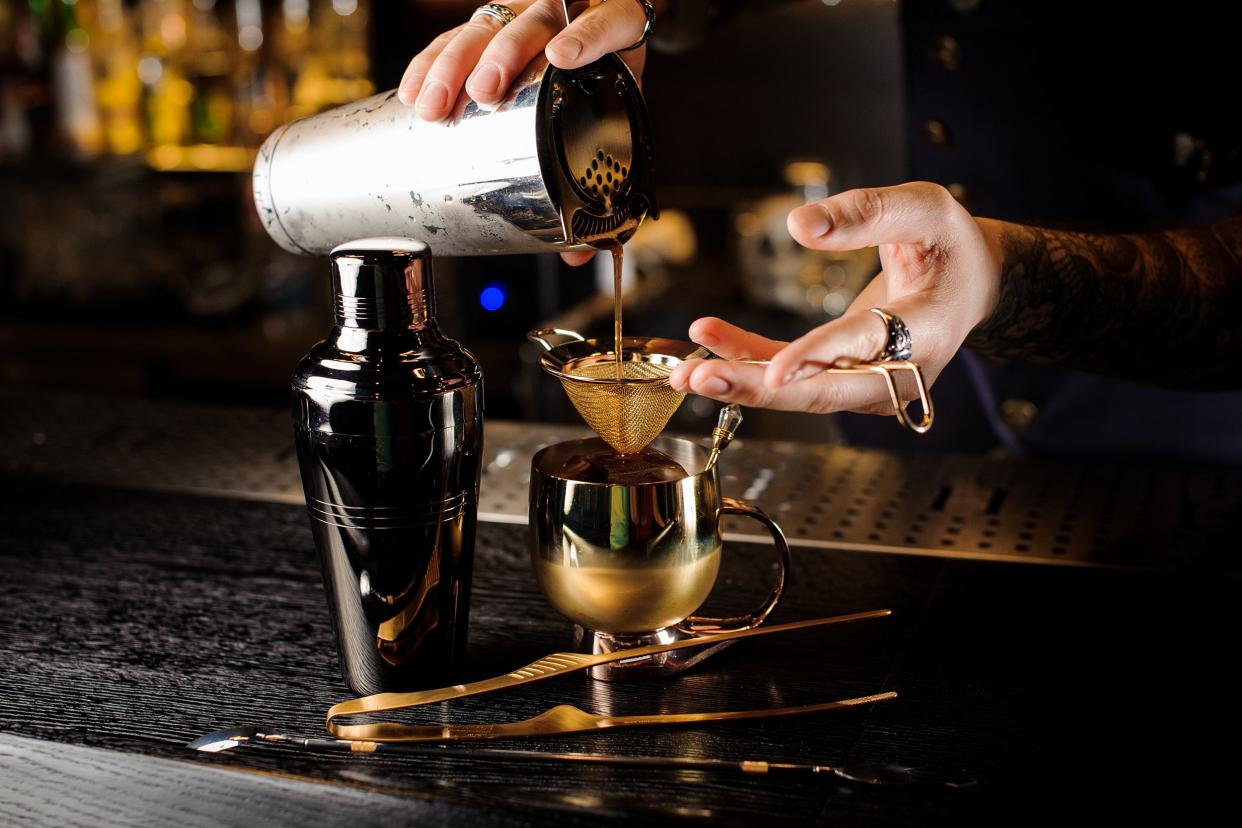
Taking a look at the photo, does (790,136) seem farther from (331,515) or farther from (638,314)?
(331,515)

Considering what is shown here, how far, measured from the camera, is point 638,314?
3.18 m

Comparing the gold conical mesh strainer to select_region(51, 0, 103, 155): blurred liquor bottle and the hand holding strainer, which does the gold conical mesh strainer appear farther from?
select_region(51, 0, 103, 155): blurred liquor bottle

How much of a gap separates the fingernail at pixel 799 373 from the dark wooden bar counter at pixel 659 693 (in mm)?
276

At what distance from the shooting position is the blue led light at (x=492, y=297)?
331 centimetres

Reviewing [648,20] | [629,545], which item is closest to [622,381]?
[629,545]

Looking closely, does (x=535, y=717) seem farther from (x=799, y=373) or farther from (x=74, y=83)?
(x=74, y=83)

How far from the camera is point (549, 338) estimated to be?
1.13m

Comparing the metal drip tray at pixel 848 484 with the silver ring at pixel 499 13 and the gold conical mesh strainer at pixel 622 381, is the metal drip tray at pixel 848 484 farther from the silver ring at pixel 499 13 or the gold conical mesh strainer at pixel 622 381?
the silver ring at pixel 499 13

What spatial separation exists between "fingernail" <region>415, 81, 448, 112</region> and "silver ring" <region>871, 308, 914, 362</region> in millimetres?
426

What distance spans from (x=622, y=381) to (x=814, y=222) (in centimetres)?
20

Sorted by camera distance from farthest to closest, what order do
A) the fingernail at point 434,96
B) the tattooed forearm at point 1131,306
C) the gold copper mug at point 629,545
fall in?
the tattooed forearm at point 1131,306, the fingernail at point 434,96, the gold copper mug at point 629,545

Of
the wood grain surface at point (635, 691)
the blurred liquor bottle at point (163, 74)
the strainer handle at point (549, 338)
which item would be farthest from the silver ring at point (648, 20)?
the blurred liquor bottle at point (163, 74)

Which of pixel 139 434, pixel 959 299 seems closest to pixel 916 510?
pixel 959 299

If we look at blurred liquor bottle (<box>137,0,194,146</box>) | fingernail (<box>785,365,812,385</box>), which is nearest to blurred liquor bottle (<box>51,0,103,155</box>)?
blurred liquor bottle (<box>137,0,194,146</box>)
